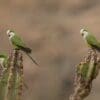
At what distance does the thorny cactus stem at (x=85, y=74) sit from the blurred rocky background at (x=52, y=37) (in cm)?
1528

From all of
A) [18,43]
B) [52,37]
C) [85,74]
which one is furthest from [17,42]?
[52,37]

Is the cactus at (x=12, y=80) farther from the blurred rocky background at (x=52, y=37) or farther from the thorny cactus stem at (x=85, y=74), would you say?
the blurred rocky background at (x=52, y=37)

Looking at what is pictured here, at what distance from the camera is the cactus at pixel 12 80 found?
363 inches

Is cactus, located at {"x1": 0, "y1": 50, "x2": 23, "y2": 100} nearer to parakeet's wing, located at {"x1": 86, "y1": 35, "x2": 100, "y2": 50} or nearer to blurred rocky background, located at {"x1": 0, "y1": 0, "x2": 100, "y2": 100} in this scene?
parakeet's wing, located at {"x1": 86, "y1": 35, "x2": 100, "y2": 50}

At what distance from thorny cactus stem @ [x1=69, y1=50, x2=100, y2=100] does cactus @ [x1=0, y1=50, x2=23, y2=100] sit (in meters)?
0.73

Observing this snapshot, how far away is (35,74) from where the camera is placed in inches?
1057

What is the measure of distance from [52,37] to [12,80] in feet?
65.1

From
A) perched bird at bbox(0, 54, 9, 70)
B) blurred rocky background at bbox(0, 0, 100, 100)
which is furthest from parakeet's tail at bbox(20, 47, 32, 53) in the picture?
blurred rocky background at bbox(0, 0, 100, 100)

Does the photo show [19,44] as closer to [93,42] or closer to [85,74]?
[93,42]

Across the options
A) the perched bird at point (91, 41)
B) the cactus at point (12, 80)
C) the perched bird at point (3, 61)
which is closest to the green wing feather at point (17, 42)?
the perched bird at point (3, 61)

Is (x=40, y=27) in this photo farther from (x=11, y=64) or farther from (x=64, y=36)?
(x=11, y=64)

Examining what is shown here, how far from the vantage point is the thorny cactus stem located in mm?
9297

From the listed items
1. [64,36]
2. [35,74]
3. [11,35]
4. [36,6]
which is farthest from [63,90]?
[11,35]

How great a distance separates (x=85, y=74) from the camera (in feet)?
30.7
